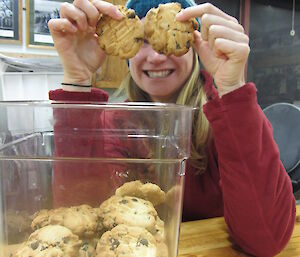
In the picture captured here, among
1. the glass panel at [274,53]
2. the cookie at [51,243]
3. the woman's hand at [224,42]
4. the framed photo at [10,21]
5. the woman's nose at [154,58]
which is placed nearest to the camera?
the cookie at [51,243]

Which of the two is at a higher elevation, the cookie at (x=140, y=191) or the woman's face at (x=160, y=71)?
the woman's face at (x=160, y=71)

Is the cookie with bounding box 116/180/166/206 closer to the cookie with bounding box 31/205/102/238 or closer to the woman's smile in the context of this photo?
the cookie with bounding box 31/205/102/238

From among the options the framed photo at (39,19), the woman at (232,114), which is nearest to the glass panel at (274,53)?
the framed photo at (39,19)

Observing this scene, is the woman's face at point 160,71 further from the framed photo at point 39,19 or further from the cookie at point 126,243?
the framed photo at point 39,19

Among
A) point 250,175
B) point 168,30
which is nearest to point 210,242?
point 250,175

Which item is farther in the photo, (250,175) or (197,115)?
(197,115)

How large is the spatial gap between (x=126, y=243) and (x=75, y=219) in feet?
0.22

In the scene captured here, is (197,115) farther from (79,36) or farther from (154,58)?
(79,36)

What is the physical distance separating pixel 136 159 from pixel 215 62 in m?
0.30

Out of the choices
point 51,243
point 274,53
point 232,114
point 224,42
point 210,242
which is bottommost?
point 210,242

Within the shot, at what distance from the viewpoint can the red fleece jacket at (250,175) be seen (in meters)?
0.57

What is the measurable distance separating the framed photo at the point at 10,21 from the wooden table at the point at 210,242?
1407 millimetres

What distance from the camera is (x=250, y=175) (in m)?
0.59

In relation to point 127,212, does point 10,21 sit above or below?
above
